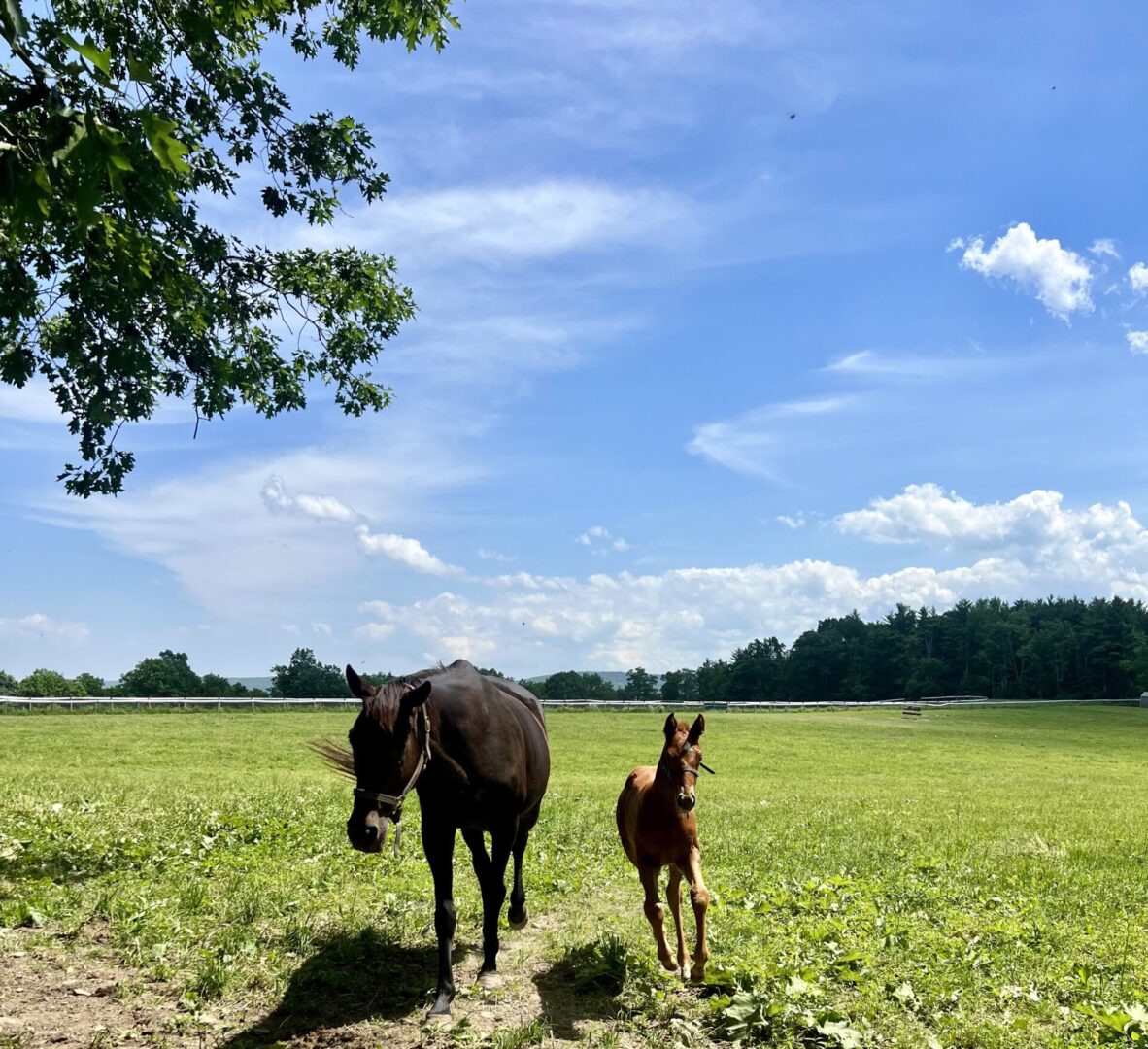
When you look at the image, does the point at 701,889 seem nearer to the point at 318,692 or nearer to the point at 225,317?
the point at 225,317

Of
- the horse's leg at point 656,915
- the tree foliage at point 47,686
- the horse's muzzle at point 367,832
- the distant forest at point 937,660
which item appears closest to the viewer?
the horse's muzzle at point 367,832

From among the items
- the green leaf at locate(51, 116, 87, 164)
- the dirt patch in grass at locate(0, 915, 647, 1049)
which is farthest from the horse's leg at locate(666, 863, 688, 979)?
the green leaf at locate(51, 116, 87, 164)

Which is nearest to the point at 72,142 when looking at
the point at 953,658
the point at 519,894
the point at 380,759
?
the point at 380,759

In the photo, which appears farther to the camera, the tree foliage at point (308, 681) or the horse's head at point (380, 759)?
the tree foliage at point (308, 681)

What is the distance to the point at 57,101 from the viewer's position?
163 inches

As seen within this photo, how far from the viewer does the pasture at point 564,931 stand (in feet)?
20.1

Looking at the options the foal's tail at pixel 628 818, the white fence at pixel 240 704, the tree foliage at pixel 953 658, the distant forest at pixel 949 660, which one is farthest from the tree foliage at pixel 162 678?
the foal's tail at pixel 628 818

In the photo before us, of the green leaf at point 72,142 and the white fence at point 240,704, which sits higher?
the green leaf at point 72,142

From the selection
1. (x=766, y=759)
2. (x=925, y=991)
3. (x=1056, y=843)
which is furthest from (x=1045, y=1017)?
(x=766, y=759)

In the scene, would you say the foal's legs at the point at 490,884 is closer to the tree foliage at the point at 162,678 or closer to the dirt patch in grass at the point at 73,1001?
the dirt patch in grass at the point at 73,1001

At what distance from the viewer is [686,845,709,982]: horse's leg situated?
658 centimetres

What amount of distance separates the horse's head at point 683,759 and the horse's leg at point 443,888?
178cm

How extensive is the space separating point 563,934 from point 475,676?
2784 mm

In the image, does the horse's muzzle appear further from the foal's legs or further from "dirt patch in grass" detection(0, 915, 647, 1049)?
"dirt patch in grass" detection(0, 915, 647, 1049)
